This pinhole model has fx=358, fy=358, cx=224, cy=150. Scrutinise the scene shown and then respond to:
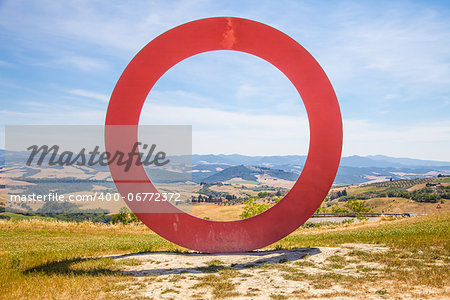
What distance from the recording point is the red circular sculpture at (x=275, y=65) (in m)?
9.87

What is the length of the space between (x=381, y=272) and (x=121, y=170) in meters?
6.89

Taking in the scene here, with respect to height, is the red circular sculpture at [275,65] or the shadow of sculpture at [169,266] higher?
the red circular sculpture at [275,65]

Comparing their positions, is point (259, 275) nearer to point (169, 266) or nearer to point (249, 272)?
point (249, 272)

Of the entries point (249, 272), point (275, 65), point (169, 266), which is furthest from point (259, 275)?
point (275, 65)

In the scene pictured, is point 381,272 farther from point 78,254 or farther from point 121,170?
point 78,254

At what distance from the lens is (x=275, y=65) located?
10281 mm

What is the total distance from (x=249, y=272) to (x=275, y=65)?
5693 millimetres

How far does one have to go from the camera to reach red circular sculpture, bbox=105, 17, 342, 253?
9.87 metres

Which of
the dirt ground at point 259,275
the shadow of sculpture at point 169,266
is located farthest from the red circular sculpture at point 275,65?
the dirt ground at point 259,275

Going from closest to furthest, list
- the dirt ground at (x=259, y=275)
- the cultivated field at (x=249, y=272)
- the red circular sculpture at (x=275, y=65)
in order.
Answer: the dirt ground at (x=259, y=275)
the cultivated field at (x=249, y=272)
the red circular sculpture at (x=275, y=65)

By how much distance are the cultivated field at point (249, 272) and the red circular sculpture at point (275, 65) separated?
2.16 feet

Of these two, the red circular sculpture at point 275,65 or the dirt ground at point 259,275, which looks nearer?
the dirt ground at point 259,275

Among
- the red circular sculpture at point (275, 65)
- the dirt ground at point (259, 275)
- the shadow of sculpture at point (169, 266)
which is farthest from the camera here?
the red circular sculpture at point (275, 65)

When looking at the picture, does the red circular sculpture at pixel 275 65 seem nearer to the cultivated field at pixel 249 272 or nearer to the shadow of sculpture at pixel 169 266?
the shadow of sculpture at pixel 169 266
